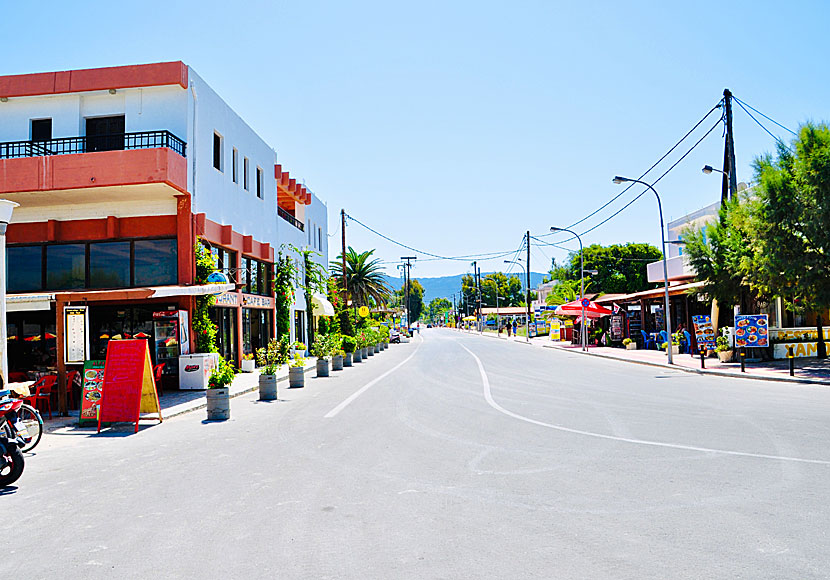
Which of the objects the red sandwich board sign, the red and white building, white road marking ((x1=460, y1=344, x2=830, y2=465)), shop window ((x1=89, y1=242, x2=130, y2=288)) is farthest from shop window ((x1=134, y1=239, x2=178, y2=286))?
white road marking ((x1=460, y1=344, x2=830, y2=465))

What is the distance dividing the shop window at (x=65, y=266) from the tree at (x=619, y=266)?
2942 inches

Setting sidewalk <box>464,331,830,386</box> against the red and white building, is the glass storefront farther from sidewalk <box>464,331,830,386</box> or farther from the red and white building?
sidewalk <box>464,331,830,386</box>

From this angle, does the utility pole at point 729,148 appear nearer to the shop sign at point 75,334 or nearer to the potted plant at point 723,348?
the potted plant at point 723,348

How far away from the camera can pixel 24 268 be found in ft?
72.3

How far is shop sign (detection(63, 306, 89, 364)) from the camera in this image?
15609 millimetres

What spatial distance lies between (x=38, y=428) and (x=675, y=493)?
9274 mm

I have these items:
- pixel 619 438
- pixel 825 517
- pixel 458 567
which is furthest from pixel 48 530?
pixel 619 438

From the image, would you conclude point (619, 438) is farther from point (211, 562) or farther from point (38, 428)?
point (38, 428)

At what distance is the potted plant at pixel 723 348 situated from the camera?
27812 mm

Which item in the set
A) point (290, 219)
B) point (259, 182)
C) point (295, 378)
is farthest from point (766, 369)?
point (290, 219)

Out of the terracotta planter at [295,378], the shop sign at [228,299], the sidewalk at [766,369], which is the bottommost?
the sidewalk at [766,369]

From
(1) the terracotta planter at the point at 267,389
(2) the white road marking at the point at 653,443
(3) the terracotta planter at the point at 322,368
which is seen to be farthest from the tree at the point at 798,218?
(1) the terracotta planter at the point at 267,389

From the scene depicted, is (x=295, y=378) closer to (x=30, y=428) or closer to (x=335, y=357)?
(x=335, y=357)

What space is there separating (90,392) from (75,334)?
124 inches
